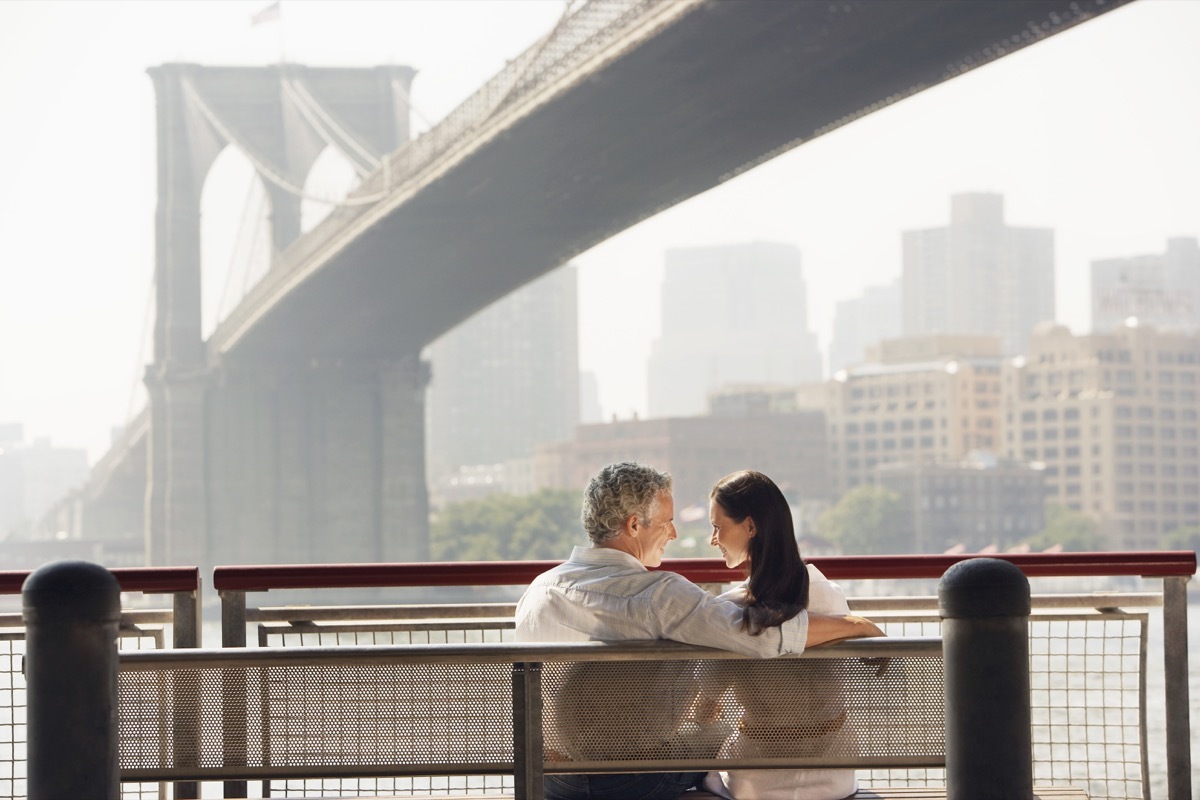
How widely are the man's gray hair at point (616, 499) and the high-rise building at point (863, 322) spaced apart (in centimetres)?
7385

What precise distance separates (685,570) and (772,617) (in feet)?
1.94

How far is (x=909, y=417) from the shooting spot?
64.4m

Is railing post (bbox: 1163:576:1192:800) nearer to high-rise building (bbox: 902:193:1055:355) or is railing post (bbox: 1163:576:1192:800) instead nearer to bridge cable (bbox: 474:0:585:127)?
bridge cable (bbox: 474:0:585:127)

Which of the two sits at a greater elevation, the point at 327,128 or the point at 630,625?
the point at 327,128

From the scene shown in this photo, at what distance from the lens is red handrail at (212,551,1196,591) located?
259cm

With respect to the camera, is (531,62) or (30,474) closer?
(531,62)

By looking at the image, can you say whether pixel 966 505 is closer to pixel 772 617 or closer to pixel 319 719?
pixel 772 617

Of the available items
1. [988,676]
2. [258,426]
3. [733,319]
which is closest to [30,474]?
[258,426]

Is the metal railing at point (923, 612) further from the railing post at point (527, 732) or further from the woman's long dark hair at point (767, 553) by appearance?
the railing post at point (527, 732)

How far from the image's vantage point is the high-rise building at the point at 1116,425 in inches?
2378

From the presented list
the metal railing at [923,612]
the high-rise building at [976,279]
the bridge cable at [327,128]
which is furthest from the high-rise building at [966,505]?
the metal railing at [923,612]

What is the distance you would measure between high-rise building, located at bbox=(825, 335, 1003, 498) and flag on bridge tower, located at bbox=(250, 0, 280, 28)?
32139 millimetres

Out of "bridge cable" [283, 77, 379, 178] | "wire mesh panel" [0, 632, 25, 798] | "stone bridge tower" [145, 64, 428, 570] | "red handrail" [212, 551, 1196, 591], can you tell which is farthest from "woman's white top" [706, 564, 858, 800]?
"bridge cable" [283, 77, 379, 178]

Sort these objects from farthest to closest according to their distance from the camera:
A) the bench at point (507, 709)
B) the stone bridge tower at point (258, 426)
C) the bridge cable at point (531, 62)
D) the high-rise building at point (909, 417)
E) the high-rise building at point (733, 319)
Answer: the high-rise building at point (733, 319) < the high-rise building at point (909, 417) < the stone bridge tower at point (258, 426) < the bridge cable at point (531, 62) < the bench at point (507, 709)
